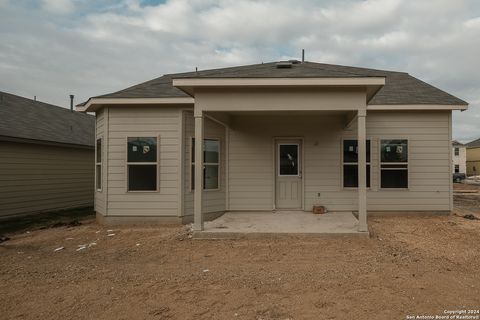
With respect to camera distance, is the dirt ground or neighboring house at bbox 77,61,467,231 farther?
neighboring house at bbox 77,61,467,231

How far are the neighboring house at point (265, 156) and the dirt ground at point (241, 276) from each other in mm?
1655

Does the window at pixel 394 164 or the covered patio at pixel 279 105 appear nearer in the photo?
the covered patio at pixel 279 105

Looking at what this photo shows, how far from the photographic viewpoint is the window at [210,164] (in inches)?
336

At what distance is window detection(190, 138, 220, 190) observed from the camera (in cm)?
853

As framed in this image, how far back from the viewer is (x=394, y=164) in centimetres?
901

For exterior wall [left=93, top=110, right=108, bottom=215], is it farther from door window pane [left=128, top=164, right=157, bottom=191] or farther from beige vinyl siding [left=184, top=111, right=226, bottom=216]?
beige vinyl siding [left=184, top=111, right=226, bottom=216]

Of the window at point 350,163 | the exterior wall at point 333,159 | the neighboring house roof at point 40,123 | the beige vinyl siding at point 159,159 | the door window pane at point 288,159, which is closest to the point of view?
the beige vinyl siding at point 159,159

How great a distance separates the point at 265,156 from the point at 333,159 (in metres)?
1.84

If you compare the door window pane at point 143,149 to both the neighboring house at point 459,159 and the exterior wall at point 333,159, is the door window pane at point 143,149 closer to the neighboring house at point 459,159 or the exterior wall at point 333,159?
the exterior wall at point 333,159

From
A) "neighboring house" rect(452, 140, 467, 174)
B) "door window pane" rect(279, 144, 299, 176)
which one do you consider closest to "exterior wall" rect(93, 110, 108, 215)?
"door window pane" rect(279, 144, 299, 176)

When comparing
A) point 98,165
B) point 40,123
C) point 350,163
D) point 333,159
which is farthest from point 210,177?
point 40,123

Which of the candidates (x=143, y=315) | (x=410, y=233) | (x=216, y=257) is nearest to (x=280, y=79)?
(x=216, y=257)

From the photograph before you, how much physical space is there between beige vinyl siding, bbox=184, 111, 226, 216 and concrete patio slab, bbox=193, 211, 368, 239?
17.4 inches

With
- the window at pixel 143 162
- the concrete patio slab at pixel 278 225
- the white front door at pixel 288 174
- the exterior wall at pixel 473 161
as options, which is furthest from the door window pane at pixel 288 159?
the exterior wall at pixel 473 161
